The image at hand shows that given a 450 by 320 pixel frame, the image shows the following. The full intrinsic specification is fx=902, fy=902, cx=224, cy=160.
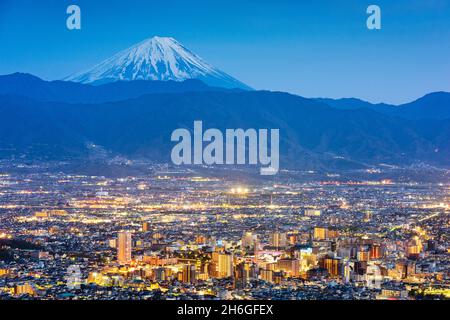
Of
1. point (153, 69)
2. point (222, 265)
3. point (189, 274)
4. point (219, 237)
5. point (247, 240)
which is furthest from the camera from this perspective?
point (153, 69)

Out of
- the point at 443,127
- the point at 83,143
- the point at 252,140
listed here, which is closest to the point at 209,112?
the point at 252,140

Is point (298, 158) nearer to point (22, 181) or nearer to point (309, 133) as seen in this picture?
point (309, 133)

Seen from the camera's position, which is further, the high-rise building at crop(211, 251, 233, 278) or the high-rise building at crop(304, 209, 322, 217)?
the high-rise building at crop(304, 209, 322, 217)

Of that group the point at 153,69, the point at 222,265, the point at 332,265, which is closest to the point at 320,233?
the point at 332,265

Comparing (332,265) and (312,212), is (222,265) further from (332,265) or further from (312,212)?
(312,212)

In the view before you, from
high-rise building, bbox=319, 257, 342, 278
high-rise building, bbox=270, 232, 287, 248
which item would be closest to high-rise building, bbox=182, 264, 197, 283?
high-rise building, bbox=319, 257, 342, 278

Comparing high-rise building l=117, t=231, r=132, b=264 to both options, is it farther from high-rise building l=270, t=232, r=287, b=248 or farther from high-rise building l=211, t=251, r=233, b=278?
high-rise building l=270, t=232, r=287, b=248

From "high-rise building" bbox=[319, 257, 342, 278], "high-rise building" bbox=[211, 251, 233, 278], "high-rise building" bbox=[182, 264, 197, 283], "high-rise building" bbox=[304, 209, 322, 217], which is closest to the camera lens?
"high-rise building" bbox=[182, 264, 197, 283]
